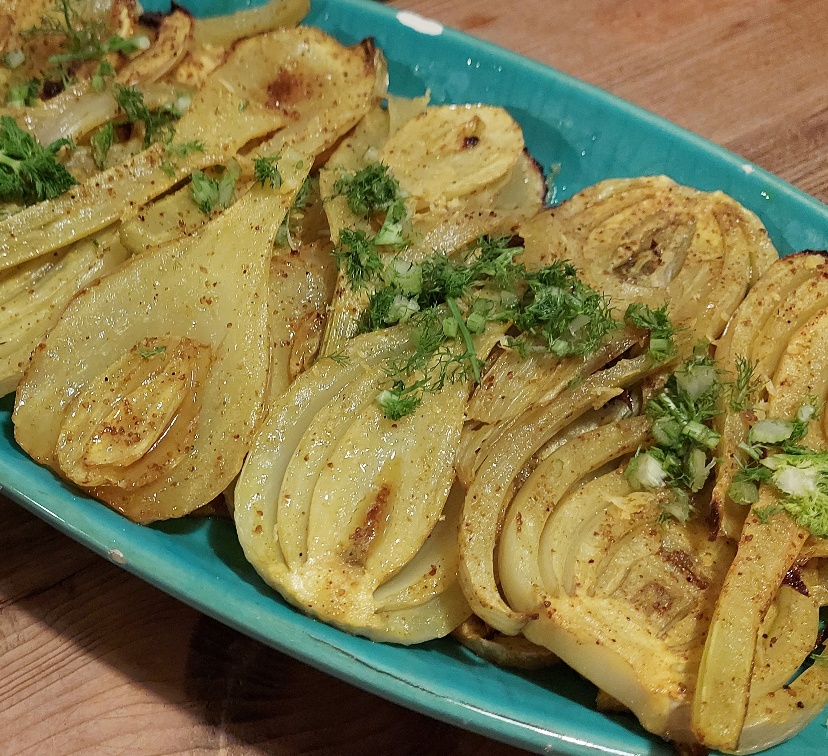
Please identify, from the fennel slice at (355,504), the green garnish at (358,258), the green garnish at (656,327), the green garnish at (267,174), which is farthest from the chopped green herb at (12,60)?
the green garnish at (656,327)

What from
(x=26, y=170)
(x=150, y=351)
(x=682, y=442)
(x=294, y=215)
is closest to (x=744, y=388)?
(x=682, y=442)

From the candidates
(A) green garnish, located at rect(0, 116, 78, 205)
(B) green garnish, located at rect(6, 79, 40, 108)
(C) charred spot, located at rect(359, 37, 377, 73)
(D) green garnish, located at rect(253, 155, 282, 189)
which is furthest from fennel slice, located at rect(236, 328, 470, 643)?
(B) green garnish, located at rect(6, 79, 40, 108)

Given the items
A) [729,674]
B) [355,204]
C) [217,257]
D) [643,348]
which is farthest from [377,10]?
[729,674]

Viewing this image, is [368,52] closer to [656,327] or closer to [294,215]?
[294,215]

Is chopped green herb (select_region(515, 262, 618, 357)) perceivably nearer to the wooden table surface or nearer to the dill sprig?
the dill sprig

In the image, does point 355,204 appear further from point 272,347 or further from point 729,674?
point 729,674

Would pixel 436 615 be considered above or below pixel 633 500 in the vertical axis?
below
